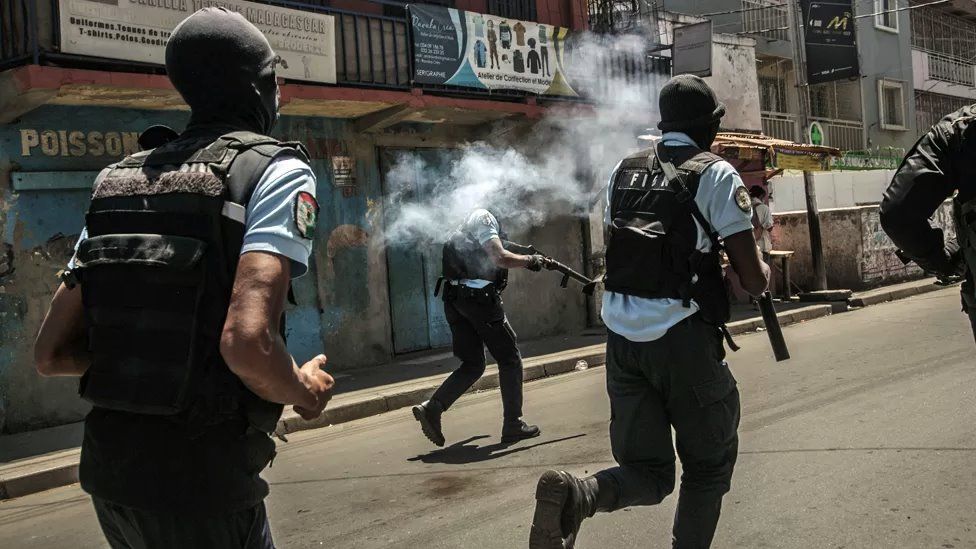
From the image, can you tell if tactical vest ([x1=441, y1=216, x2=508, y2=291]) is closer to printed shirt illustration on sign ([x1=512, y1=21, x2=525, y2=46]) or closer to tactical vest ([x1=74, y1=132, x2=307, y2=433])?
tactical vest ([x1=74, y1=132, x2=307, y2=433])

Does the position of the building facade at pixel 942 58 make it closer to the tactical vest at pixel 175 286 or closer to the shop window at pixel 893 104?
the shop window at pixel 893 104

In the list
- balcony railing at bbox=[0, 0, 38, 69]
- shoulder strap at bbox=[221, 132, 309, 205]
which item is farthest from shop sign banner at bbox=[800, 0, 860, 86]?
shoulder strap at bbox=[221, 132, 309, 205]

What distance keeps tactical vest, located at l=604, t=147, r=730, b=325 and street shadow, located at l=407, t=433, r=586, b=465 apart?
292cm

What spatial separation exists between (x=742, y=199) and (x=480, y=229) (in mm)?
3012

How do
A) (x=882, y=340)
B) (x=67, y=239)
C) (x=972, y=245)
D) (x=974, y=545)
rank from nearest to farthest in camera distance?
1. (x=972, y=245)
2. (x=974, y=545)
3. (x=67, y=239)
4. (x=882, y=340)

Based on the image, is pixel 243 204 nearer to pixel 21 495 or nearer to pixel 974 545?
pixel 974 545

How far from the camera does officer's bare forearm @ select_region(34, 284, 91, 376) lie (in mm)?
1918

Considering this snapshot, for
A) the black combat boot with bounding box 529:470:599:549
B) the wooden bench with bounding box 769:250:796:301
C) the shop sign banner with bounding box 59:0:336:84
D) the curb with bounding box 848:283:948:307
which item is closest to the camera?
the black combat boot with bounding box 529:470:599:549

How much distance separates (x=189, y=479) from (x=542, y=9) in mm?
12265

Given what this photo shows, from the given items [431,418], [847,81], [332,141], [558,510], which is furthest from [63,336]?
[847,81]

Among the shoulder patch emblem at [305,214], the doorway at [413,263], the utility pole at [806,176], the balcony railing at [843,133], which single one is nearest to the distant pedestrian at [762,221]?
the utility pole at [806,176]

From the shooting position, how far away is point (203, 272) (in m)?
1.67

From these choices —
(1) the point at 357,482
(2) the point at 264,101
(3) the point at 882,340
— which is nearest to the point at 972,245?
(2) the point at 264,101

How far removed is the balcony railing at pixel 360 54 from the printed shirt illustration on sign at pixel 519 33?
2.16 feet
